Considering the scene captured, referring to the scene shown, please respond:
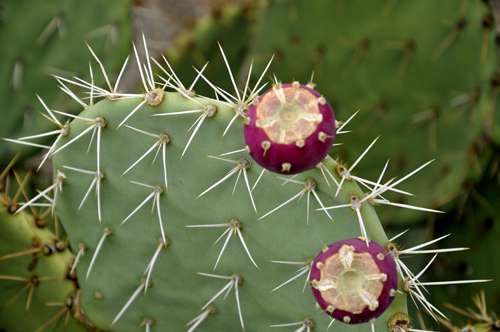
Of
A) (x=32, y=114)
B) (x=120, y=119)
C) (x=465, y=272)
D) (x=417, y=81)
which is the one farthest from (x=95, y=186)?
(x=465, y=272)

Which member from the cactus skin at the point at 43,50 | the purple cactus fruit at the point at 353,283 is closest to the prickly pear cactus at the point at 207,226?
the purple cactus fruit at the point at 353,283

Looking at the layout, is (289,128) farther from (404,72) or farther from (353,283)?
(404,72)

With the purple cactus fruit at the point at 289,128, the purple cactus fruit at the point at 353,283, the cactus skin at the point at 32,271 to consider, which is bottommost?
the cactus skin at the point at 32,271

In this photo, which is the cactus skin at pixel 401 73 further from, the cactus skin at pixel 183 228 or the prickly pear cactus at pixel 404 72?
the cactus skin at pixel 183 228

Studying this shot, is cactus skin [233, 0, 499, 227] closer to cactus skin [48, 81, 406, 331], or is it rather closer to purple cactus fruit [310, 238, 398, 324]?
cactus skin [48, 81, 406, 331]

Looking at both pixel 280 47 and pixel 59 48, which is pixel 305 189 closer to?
pixel 280 47

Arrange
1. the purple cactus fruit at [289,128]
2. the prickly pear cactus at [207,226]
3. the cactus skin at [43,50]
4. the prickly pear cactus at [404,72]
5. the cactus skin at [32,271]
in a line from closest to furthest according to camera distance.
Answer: the purple cactus fruit at [289,128], the prickly pear cactus at [207,226], the cactus skin at [32,271], the prickly pear cactus at [404,72], the cactus skin at [43,50]

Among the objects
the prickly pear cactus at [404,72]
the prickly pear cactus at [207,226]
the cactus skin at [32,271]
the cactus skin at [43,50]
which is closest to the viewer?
the prickly pear cactus at [207,226]
